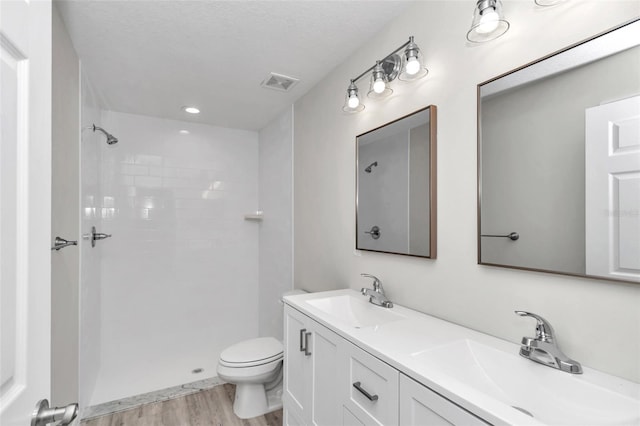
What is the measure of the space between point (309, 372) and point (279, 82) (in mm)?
1896

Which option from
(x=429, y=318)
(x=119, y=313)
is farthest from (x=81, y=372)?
(x=429, y=318)

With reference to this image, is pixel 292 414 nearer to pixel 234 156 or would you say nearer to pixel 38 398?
pixel 38 398

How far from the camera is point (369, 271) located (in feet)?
5.77

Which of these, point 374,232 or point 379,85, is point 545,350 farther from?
point 379,85

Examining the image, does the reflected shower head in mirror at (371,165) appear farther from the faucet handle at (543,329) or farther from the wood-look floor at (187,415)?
the wood-look floor at (187,415)

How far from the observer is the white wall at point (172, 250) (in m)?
2.86

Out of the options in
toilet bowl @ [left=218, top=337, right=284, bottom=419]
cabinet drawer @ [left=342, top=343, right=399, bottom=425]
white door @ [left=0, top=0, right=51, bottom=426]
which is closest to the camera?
white door @ [left=0, top=0, right=51, bottom=426]

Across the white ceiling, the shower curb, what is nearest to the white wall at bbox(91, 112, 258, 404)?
the shower curb

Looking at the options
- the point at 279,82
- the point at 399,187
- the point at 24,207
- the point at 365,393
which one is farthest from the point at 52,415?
the point at 279,82

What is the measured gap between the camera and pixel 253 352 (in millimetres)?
2271

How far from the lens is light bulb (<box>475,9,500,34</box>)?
40.7 inches

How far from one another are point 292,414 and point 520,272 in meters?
1.32

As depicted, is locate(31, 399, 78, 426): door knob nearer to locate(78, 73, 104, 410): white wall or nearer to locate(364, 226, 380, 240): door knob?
locate(364, 226, 380, 240): door knob

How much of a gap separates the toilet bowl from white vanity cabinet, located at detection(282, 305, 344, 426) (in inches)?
19.8
